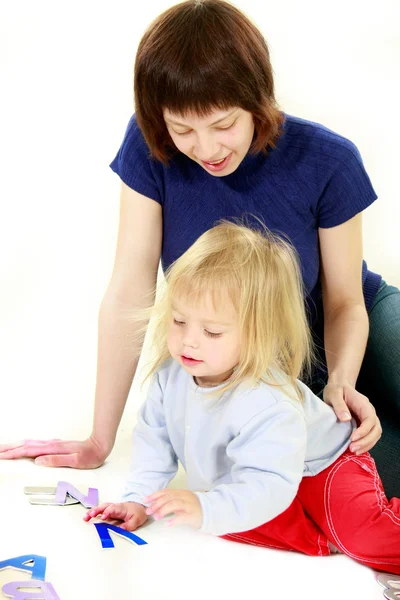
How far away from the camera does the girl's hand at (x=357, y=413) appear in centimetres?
197

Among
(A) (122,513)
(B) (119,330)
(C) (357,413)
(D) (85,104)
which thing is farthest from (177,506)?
(D) (85,104)

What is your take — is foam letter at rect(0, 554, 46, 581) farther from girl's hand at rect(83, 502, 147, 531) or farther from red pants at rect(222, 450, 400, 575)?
red pants at rect(222, 450, 400, 575)

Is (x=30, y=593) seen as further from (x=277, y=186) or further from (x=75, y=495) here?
(x=277, y=186)

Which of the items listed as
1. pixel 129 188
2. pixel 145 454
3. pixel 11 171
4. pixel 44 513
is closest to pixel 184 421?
pixel 145 454

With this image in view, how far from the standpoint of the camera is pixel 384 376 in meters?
2.33

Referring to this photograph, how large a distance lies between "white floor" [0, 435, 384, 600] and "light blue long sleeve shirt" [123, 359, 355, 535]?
10 centimetres

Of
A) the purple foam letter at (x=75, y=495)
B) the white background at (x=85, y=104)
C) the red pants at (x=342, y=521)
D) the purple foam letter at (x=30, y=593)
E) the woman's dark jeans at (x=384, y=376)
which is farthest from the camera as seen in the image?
the white background at (x=85, y=104)

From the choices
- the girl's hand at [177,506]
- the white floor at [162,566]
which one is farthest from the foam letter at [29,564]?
the girl's hand at [177,506]

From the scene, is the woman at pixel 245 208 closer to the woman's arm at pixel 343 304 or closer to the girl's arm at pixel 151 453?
the woman's arm at pixel 343 304

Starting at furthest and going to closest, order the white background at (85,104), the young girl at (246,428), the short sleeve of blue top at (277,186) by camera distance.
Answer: the white background at (85,104), the short sleeve of blue top at (277,186), the young girl at (246,428)

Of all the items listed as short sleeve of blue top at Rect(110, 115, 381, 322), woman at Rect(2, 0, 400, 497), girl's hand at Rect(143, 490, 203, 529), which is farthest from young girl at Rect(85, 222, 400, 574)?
short sleeve of blue top at Rect(110, 115, 381, 322)

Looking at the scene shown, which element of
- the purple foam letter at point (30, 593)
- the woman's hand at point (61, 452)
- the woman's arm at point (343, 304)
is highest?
the woman's arm at point (343, 304)

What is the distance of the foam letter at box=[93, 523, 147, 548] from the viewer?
1856 millimetres

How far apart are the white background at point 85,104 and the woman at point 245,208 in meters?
0.69
